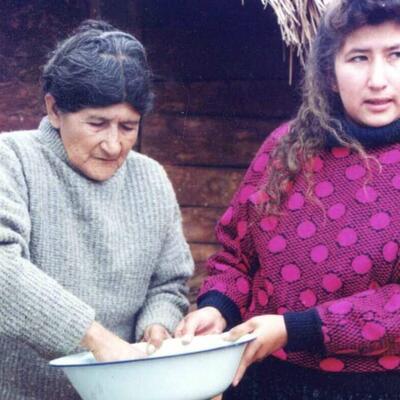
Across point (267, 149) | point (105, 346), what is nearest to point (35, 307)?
point (105, 346)

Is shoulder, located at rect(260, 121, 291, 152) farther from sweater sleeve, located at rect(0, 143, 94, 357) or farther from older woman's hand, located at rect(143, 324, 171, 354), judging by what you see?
sweater sleeve, located at rect(0, 143, 94, 357)

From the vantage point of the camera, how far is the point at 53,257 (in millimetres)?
2375

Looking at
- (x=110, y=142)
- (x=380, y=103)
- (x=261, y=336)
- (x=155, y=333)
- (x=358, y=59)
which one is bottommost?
(x=155, y=333)

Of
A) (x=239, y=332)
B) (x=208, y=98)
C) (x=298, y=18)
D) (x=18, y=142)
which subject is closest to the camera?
(x=239, y=332)

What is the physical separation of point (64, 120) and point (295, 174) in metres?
Result: 0.65

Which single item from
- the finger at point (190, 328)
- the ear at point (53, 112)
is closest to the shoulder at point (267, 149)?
the finger at point (190, 328)

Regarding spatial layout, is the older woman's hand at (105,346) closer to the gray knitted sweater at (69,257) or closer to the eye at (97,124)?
the gray knitted sweater at (69,257)

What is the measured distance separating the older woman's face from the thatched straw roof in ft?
3.17

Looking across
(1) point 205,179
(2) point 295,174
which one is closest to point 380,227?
(2) point 295,174

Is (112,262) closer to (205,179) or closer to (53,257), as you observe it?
(53,257)

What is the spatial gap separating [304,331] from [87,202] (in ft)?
2.33

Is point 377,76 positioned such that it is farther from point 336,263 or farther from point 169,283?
point 169,283

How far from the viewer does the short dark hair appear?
2.37 meters

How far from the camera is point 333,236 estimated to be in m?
2.20
